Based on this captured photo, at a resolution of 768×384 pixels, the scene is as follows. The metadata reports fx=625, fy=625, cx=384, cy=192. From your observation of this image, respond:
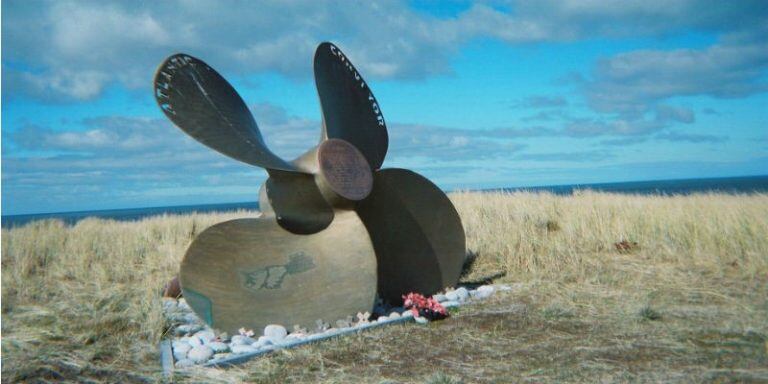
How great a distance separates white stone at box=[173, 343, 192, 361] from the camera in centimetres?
482

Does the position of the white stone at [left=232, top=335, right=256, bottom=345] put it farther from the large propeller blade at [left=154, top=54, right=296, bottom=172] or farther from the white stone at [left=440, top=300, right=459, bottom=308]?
the white stone at [left=440, top=300, right=459, bottom=308]

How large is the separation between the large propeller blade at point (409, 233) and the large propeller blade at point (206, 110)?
1238 mm

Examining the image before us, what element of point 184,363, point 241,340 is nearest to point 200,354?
point 184,363

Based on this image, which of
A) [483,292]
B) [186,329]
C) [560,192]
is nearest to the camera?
[186,329]

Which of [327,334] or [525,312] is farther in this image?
[525,312]

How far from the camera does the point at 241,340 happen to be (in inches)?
205

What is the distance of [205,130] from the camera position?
223 inches

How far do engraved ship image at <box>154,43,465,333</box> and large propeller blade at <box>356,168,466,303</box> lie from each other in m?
0.01

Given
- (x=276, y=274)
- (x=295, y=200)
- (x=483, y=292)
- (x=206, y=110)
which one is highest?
(x=206, y=110)

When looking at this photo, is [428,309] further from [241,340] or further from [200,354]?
[200,354]

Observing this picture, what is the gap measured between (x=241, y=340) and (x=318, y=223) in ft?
4.77

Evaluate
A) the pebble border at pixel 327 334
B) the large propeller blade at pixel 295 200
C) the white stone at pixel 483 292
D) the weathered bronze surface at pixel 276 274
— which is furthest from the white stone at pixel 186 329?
the white stone at pixel 483 292

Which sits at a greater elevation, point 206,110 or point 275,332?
point 206,110

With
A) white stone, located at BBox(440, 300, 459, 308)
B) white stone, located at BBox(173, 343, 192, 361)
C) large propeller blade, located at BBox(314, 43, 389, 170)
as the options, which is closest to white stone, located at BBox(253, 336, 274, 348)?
white stone, located at BBox(173, 343, 192, 361)
